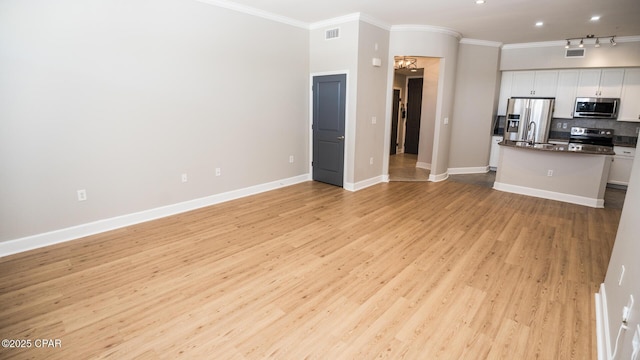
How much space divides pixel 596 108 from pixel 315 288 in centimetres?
716

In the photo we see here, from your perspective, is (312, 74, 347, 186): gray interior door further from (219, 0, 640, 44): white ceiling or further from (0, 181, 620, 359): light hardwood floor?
(0, 181, 620, 359): light hardwood floor

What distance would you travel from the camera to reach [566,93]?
672 cm

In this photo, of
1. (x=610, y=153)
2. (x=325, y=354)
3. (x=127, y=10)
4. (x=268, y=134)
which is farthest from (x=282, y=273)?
(x=610, y=153)

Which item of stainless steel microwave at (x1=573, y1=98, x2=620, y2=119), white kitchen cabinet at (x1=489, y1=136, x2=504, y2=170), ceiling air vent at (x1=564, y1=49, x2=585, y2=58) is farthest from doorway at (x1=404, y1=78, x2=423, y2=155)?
stainless steel microwave at (x1=573, y1=98, x2=620, y2=119)

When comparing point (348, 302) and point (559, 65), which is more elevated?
point (559, 65)

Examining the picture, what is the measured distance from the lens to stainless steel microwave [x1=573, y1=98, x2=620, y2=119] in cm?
627

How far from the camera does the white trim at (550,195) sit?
16.4 feet

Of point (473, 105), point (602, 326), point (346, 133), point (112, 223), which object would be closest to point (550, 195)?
point (473, 105)

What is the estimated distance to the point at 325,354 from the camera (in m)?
1.97

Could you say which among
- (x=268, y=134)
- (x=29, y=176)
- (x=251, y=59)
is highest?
(x=251, y=59)

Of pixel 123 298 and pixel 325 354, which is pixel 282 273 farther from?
pixel 123 298

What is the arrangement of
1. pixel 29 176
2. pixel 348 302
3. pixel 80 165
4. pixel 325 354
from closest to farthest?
pixel 325 354
pixel 348 302
pixel 29 176
pixel 80 165

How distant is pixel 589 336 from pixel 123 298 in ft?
11.2

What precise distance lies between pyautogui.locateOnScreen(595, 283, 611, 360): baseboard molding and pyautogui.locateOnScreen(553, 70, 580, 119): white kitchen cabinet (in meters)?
5.51
